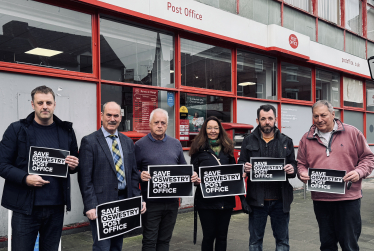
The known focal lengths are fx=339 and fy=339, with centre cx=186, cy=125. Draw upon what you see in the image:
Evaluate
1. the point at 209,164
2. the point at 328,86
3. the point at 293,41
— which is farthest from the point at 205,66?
the point at 328,86

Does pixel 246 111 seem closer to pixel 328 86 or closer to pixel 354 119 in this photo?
pixel 328 86

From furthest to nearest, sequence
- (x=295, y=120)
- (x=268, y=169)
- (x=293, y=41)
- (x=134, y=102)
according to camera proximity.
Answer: (x=295, y=120) → (x=293, y=41) → (x=134, y=102) → (x=268, y=169)

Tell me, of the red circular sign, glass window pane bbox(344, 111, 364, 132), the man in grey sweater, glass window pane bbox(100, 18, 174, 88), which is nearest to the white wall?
glass window pane bbox(100, 18, 174, 88)

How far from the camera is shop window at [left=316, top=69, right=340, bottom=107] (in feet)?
38.2

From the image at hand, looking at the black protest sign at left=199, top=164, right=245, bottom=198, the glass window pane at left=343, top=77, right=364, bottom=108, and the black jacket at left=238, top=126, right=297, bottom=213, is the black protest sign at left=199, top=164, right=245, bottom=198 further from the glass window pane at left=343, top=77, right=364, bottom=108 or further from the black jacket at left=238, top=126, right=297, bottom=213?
the glass window pane at left=343, top=77, right=364, bottom=108

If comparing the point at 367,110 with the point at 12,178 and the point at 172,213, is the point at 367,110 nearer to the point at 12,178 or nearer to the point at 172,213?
the point at 172,213

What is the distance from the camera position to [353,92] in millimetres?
13219

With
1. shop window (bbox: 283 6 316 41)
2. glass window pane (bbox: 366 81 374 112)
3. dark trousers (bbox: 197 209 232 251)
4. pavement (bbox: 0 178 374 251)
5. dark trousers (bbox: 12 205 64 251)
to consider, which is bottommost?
pavement (bbox: 0 178 374 251)

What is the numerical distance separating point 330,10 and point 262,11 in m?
4.19

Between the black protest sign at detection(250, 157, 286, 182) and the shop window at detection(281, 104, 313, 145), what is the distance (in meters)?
6.50

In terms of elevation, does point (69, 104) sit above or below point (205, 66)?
below

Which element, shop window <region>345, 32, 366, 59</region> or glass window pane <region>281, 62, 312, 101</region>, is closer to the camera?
glass window pane <region>281, 62, 312, 101</region>

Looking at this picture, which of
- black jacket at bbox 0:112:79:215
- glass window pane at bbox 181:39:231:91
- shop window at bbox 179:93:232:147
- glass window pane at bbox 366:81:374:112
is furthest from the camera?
glass window pane at bbox 366:81:374:112

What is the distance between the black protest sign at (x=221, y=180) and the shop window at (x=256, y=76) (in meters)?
5.12
